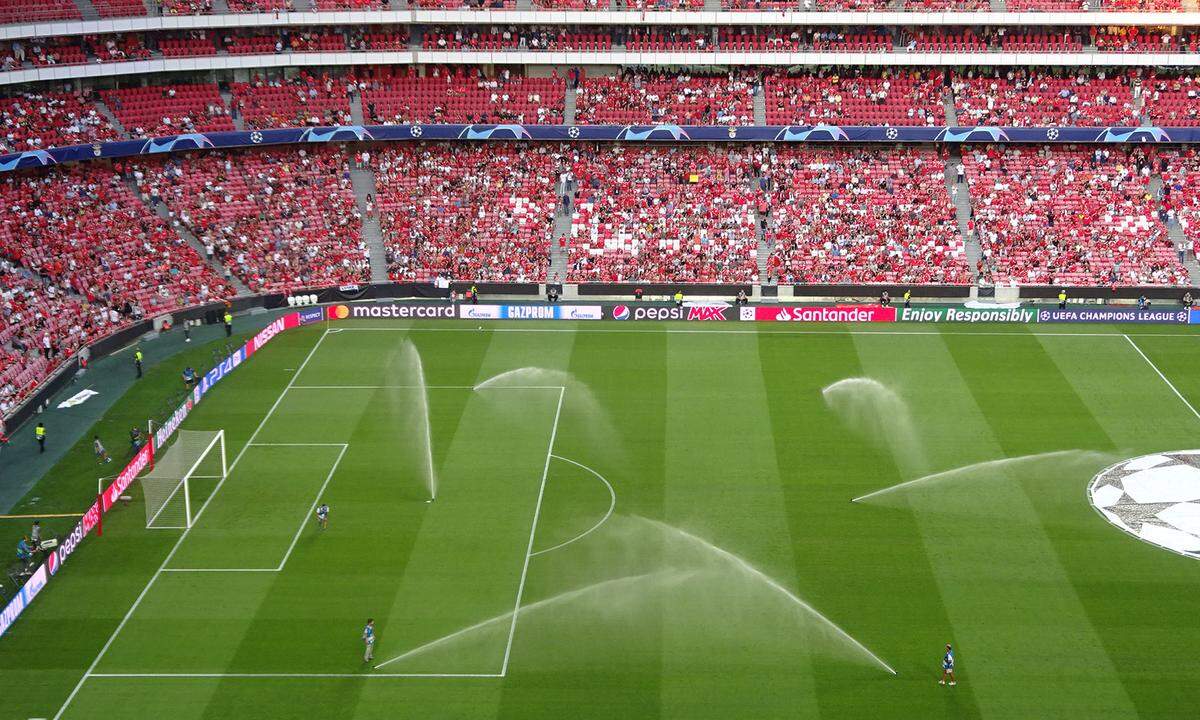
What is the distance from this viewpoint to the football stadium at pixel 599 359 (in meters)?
35.0

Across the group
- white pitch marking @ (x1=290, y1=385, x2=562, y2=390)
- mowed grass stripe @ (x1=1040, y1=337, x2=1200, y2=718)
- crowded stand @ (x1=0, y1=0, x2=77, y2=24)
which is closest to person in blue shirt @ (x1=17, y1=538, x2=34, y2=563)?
white pitch marking @ (x1=290, y1=385, x2=562, y2=390)

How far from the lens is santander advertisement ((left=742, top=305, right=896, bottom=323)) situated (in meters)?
61.6

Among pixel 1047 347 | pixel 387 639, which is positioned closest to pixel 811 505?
pixel 387 639

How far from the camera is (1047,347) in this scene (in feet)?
191

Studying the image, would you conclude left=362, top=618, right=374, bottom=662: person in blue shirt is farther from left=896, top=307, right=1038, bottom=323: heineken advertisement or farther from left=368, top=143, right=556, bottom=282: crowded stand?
left=896, top=307, right=1038, bottom=323: heineken advertisement

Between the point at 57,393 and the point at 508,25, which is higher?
the point at 508,25

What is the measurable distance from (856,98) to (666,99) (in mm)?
11095

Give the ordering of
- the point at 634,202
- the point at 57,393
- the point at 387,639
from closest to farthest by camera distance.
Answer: the point at 387,639 → the point at 57,393 → the point at 634,202

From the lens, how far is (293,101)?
71.2 meters

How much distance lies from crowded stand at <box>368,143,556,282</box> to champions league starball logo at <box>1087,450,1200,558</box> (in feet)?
106

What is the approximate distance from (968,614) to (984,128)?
41245mm

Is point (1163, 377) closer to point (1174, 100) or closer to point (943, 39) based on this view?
point (1174, 100)

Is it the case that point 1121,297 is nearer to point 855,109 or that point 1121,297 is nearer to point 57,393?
point 855,109

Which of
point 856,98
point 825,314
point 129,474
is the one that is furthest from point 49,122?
point 856,98
